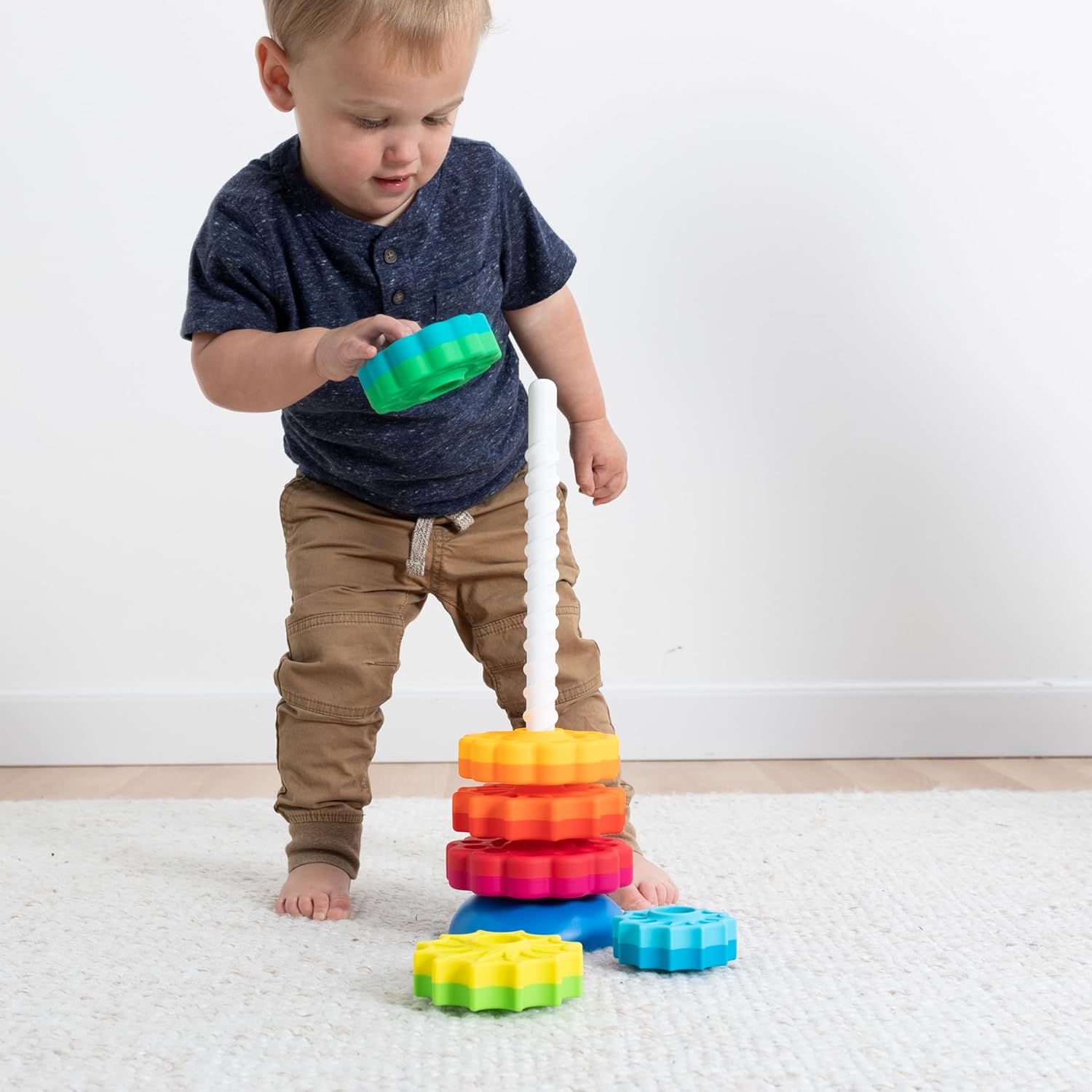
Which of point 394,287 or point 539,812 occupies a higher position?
point 394,287

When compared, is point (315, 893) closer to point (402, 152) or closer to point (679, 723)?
point (402, 152)

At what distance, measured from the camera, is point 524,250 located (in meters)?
0.93

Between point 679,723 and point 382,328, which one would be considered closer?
point 382,328

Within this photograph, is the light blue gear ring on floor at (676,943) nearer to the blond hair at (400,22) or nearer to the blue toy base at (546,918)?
the blue toy base at (546,918)

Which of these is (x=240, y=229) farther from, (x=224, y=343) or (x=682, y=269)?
(x=682, y=269)

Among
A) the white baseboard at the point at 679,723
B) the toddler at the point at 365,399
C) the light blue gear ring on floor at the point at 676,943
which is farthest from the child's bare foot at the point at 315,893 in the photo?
the white baseboard at the point at 679,723

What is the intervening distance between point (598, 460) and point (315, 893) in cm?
37

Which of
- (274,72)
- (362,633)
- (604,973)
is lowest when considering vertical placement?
(604,973)

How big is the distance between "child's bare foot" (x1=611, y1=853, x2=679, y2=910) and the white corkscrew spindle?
0.13 m

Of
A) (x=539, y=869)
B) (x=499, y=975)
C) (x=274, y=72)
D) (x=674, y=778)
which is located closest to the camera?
(x=499, y=975)

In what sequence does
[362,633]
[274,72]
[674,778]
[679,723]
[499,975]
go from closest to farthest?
[499,975]
[274,72]
[362,633]
[674,778]
[679,723]

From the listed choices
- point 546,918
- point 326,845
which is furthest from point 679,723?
point 546,918

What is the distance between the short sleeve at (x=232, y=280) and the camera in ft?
2.72

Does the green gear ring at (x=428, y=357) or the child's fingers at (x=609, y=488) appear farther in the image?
the child's fingers at (x=609, y=488)
